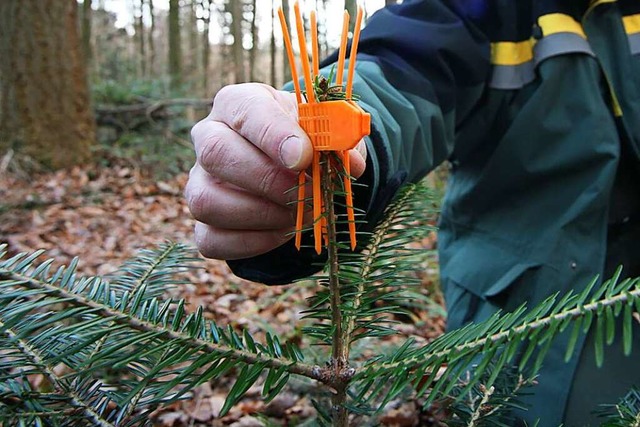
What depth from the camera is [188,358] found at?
50 centimetres

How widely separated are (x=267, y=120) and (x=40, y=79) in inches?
207

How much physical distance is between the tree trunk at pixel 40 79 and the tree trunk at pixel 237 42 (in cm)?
436

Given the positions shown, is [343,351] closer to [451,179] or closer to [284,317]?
[451,179]

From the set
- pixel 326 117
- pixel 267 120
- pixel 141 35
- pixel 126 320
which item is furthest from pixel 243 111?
pixel 141 35

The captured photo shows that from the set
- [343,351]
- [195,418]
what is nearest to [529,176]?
[343,351]

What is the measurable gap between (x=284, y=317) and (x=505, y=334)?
2109 mm

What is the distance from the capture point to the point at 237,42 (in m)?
9.59

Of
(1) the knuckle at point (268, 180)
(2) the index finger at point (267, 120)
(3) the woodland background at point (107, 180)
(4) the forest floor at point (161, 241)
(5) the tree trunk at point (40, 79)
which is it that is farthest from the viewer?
(5) the tree trunk at point (40, 79)

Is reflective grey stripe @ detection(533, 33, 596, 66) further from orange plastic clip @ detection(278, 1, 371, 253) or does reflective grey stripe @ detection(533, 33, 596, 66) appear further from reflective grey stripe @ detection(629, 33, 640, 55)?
orange plastic clip @ detection(278, 1, 371, 253)

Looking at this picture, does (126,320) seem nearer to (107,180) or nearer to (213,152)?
(213,152)

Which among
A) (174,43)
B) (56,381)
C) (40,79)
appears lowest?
(56,381)

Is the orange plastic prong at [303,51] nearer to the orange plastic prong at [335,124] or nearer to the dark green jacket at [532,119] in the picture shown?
the orange plastic prong at [335,124]

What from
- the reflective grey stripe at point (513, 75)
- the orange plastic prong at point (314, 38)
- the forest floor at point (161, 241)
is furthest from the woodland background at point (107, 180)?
the orange plastic prong at point (314, 38)

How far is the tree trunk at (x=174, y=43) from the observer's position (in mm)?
8539
